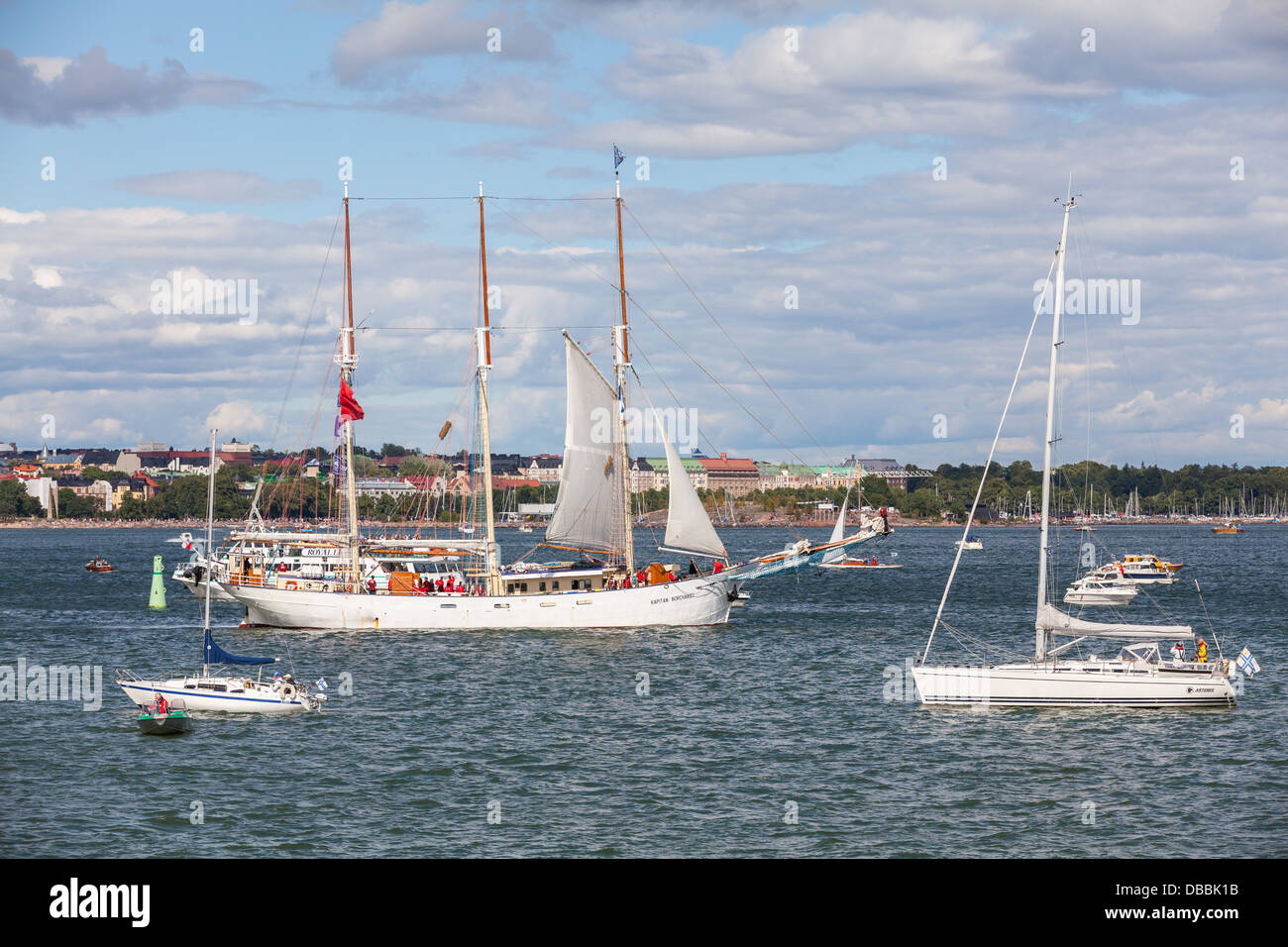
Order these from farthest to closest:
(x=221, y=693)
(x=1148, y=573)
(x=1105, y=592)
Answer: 1. (x=1148, y=573)
2. (x=1105, y=592)
3. (x=221, y=693)

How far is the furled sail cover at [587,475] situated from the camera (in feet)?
252

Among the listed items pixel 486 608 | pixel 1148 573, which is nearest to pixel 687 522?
pixel 486 608

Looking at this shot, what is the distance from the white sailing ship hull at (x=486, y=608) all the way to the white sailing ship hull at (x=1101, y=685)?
2905cm

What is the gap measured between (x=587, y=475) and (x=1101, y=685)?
36861mm

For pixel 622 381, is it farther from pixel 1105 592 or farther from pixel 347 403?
pixel 1105 592

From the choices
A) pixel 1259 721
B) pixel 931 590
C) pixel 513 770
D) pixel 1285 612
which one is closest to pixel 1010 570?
pixel 931 590

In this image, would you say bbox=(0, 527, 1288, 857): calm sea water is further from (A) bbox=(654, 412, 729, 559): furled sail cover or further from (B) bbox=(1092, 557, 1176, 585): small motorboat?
(B) bbox=(1092, 557, 1176, 585): small motorboat

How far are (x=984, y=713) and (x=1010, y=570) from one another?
375 ft

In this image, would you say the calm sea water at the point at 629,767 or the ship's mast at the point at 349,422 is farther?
the ship's mast at the point at 349,422

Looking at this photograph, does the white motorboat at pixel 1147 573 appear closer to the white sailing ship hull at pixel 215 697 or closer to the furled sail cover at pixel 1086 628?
the furled sail cover at pixel 1086 628

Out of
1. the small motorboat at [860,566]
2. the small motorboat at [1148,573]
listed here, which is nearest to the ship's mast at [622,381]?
the small motorboat at [1148,573]

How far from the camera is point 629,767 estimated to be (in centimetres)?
3938

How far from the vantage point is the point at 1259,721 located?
46219mm
